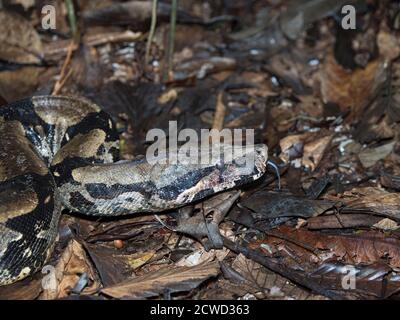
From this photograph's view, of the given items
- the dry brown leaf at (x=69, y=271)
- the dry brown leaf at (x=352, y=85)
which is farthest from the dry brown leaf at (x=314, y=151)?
the dry brown leaf at (x=69, y=271)

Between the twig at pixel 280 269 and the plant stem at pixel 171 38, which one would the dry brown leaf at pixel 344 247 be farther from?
the plant stem at pixel 171 38

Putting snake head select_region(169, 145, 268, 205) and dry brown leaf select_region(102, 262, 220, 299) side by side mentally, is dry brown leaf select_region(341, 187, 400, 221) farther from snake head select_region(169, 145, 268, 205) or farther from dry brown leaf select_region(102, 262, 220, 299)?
dry brown leaf select_region(102, 262, 220, 299)

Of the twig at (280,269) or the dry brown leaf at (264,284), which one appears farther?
the dry brown leaf at (264,284)

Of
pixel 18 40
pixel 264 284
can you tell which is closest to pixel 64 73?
pixel 18 40

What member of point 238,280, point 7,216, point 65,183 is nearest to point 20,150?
point 65,183

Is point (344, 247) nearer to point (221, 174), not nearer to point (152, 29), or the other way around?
point (221, 174)
